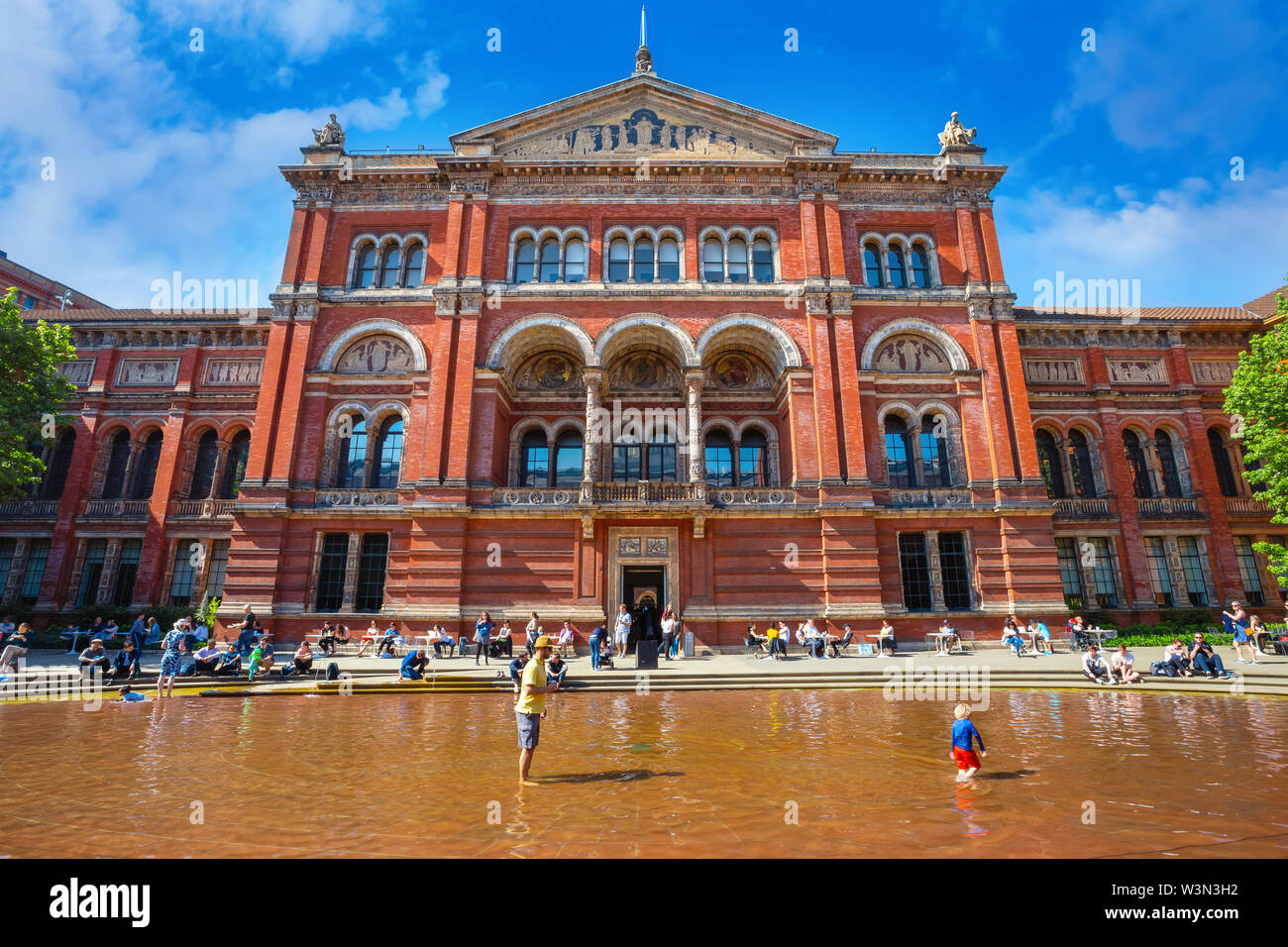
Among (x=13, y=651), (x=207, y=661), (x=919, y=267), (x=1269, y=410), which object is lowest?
(x=207, y=661)

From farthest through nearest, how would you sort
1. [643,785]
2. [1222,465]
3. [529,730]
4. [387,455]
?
[1222,465]
[387,455]
[529,730]
[643,785]

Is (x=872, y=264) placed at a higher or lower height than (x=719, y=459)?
higher

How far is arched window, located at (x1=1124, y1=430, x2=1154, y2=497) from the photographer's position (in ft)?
90.8

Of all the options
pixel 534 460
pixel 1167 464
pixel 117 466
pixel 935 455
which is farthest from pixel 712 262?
pixel 117 466

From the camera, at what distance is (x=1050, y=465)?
91.9 feet

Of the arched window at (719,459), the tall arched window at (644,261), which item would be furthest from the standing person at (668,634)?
the tall arched window at (644,261)

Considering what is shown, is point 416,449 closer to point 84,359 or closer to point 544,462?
point 544,462

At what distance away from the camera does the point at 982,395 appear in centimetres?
2416

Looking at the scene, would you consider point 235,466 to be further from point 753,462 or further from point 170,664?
point 753,462

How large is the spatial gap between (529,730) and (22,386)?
93.0 ft

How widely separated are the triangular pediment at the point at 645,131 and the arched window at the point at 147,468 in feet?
68.3

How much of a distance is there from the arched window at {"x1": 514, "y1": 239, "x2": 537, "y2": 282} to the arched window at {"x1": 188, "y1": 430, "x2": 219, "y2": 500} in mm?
17168

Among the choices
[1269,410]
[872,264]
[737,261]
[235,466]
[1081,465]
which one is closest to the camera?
[1269,410]
